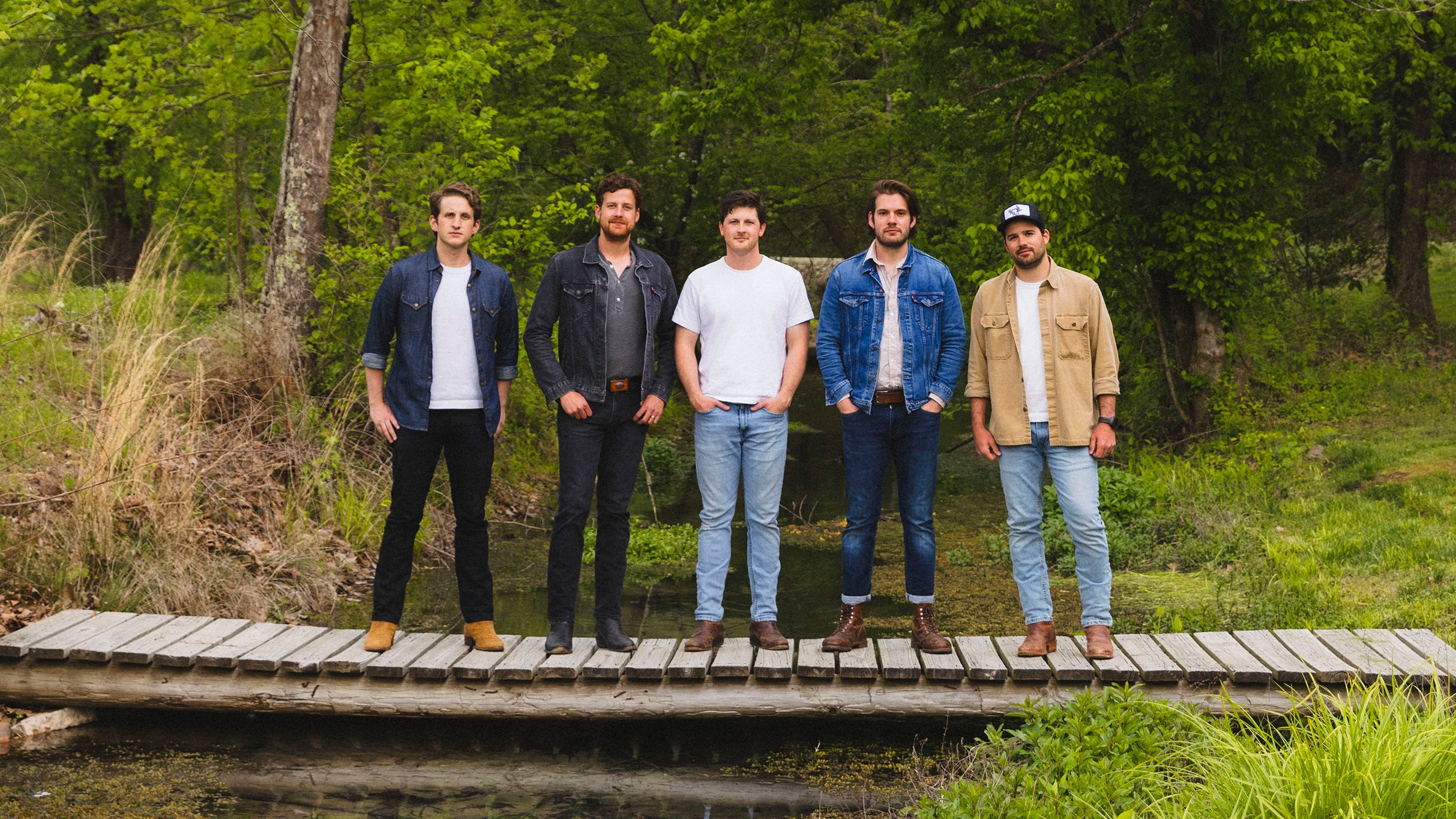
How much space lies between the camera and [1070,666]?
5277 mm

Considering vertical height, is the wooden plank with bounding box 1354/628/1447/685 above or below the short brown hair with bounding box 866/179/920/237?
below

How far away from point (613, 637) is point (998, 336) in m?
2.27

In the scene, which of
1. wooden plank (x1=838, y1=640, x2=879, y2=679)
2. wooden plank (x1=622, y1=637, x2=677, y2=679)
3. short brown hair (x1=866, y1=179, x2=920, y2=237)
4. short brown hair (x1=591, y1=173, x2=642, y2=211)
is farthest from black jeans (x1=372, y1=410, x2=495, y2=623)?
short brown hair (x1=866, y1=179, x2=920, y2=237)

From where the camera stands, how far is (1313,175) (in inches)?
507

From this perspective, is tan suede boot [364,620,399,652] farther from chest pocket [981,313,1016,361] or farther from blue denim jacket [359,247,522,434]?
chest pocket [981,313,1016,361]

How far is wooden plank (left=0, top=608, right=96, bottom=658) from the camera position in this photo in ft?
18.2

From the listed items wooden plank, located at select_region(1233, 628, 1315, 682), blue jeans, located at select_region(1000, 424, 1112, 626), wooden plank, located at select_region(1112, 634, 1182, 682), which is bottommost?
wooden plank, located at select_region(1112, 634, 1182, 682)

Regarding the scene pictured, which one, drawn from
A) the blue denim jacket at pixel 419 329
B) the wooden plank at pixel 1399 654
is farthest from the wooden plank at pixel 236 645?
the wooden plank at pixel 1399 654

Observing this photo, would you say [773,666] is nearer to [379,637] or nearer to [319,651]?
[379,637]

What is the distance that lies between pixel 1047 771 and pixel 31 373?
265 inches

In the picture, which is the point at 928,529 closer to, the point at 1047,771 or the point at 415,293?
the point at 1047,771

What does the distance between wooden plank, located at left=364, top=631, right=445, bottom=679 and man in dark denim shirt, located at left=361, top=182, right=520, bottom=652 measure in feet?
1.27

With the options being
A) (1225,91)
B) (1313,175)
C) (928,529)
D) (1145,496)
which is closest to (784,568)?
(1145,496)

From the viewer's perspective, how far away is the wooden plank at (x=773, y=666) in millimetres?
5352
